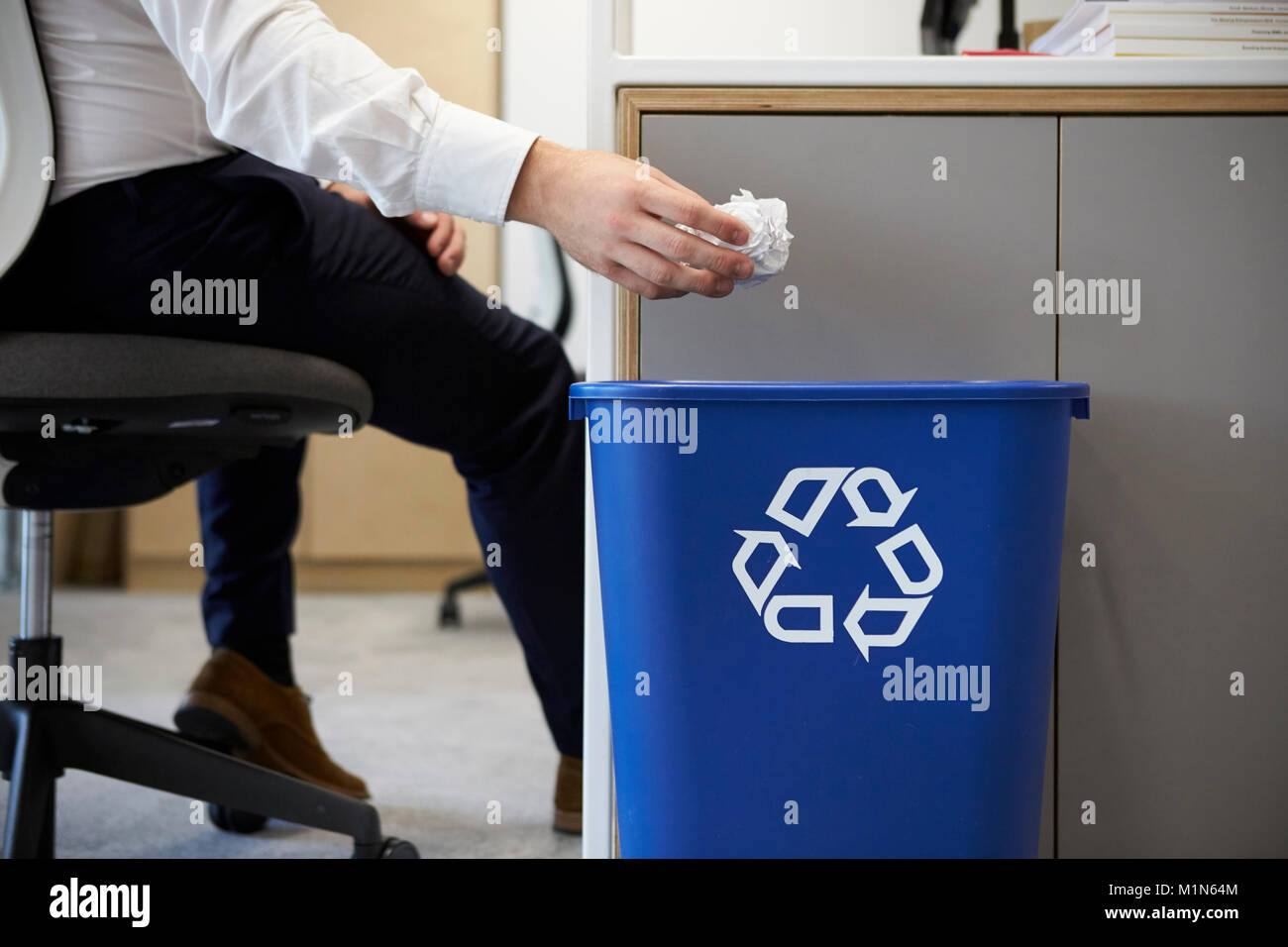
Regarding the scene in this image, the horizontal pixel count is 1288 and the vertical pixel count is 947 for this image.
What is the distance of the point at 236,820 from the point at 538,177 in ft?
3.03

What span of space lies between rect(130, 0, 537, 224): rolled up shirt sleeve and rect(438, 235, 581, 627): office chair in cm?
181

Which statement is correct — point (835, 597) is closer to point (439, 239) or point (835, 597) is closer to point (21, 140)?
point (439, 239)

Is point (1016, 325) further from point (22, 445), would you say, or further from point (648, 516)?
point (22, 445)

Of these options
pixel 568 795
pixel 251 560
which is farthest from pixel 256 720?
pixel 568 795

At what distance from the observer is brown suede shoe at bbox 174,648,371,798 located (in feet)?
4.13

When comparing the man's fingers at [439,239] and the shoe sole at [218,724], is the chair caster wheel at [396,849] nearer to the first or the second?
the shoe sole at [218,724]

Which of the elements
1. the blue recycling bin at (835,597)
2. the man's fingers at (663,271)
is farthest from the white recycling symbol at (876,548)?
the man's fingers at (663,271)

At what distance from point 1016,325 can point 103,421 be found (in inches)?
32.8

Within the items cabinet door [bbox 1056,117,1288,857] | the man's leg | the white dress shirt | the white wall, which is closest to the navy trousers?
the man's leg

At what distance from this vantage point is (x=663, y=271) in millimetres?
812

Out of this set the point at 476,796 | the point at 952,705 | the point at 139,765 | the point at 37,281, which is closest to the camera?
the point at 952,705

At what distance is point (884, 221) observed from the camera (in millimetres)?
981

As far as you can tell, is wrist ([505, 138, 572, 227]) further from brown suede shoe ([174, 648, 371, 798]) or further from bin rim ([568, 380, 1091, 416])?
brown suede shoe ([174, 648, 371, 798])
